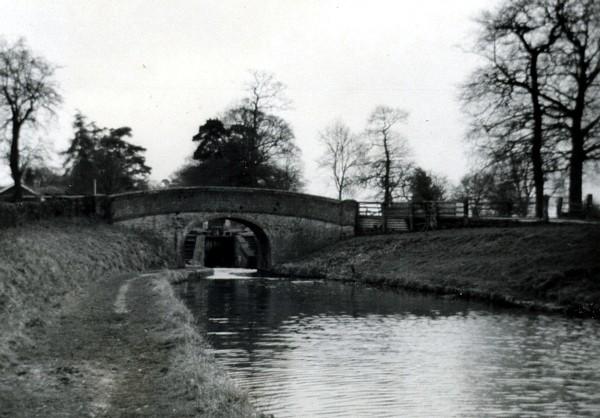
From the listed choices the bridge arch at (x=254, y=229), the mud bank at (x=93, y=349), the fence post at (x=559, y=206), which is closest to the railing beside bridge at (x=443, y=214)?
the fence post at (x=559, y=206)

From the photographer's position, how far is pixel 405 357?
1133cm

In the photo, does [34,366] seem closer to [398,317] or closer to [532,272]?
[398,317]

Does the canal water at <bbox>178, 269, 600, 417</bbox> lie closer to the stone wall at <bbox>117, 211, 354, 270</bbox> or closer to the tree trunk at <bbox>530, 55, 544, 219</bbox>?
the tree trunk at <bbox>530, 55, 544, 219</bbox>

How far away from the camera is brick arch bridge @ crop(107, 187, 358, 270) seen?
110 ft

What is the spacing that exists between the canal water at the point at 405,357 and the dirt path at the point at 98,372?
→ 118 cm

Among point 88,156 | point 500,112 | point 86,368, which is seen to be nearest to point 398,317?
point 86,368

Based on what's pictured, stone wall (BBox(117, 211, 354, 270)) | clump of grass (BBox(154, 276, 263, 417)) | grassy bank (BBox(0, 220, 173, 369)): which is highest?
stone wall (BBox(117, 211, 354, 270))

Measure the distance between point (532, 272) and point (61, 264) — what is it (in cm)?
1346

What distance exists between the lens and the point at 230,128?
51.3 metres

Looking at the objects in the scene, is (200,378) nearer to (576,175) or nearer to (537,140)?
(537,140)

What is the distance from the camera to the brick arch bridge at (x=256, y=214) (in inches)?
1325

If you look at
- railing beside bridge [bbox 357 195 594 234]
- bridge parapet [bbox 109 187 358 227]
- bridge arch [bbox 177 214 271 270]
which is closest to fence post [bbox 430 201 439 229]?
railing beside bridge [bbox 357 195 594 234]

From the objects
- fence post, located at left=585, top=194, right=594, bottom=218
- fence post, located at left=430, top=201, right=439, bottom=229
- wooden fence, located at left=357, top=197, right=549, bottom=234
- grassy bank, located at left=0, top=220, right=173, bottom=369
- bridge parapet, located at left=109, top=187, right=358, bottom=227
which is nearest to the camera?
grassy bank, located at left=0, top=220, right=173, bottom=369

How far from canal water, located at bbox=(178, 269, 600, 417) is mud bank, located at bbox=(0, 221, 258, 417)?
3.03 feet
